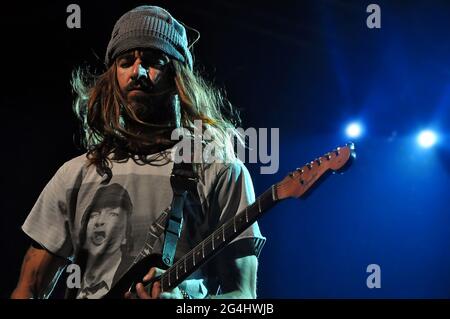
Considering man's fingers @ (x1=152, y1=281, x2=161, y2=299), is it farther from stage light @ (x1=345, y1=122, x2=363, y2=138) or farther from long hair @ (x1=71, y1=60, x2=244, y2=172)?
stage light @ (x1=345, y1=122, x2=363, y2=138)

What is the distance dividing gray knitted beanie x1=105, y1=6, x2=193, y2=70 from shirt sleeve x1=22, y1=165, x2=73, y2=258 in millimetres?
585

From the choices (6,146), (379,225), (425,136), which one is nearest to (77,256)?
(6,146)

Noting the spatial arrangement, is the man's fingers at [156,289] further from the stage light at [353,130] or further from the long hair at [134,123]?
the stage light at [353,130]

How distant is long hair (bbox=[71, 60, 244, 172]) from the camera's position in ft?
8.76

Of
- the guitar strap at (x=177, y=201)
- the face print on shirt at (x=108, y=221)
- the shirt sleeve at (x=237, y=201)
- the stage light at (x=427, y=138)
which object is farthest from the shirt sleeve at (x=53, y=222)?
the stage light at (x=427, y=138)

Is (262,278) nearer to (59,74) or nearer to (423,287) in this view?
(423,287)

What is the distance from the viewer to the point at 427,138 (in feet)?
14.3

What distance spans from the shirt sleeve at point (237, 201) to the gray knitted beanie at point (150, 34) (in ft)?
1.83

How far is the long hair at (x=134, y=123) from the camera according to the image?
8.76ft

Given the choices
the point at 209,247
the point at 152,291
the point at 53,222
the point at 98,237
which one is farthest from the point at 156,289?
the point at 53,222

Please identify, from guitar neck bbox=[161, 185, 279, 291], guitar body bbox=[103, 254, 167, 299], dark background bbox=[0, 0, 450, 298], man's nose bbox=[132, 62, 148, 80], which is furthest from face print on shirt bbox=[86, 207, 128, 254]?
dark background bbox=[0, 0, 450, 298]

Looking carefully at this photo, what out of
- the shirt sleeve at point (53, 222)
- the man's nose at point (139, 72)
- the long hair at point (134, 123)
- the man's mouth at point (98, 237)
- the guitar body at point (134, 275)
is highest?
the man's nose at point (139, 72)

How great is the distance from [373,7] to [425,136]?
37.3 inches

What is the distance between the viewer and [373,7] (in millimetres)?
3912
